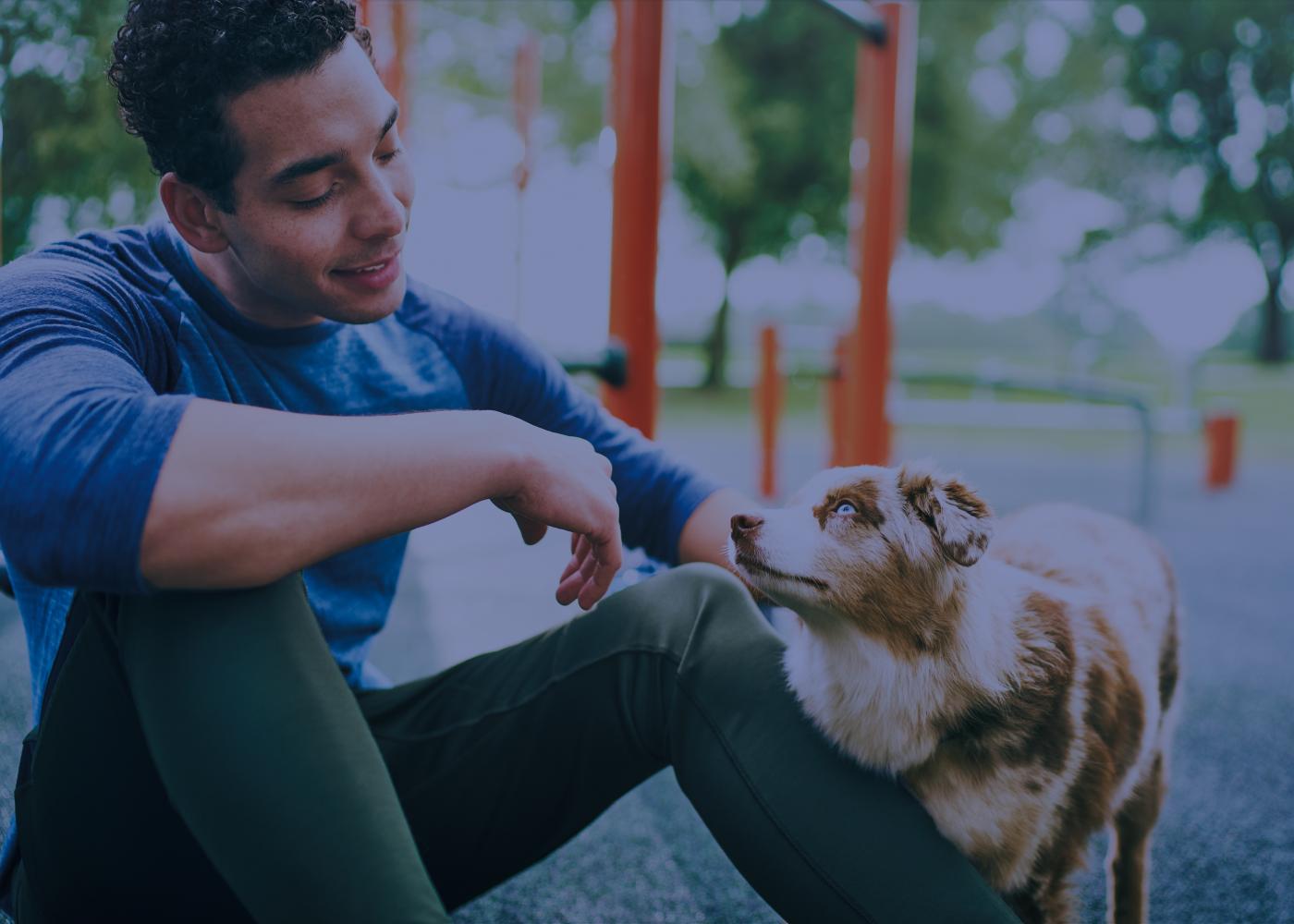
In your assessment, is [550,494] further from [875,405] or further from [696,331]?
[696,331]

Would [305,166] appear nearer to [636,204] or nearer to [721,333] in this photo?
[636,204]

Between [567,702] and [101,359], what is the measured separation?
0.54m

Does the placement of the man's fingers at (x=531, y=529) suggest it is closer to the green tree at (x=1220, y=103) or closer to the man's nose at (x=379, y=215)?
the man's nose at (x=379, y=215)

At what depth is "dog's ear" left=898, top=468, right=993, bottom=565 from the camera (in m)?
1.05

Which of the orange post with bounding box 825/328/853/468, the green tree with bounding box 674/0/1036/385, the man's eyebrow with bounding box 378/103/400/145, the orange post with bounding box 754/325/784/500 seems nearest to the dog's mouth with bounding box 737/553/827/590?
the man's eyebrow with bounding box 378/103/400/145

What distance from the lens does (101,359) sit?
0.80 meters

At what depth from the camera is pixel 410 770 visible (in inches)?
43.0

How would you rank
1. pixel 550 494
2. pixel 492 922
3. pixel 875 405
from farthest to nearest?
pixel 875 405 < pixel 492 922 < pixel 550 494

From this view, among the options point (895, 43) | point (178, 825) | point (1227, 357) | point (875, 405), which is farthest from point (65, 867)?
point (1227, 357)

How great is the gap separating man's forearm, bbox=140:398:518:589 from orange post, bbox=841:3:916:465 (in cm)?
193

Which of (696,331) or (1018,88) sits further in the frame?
(696,331)

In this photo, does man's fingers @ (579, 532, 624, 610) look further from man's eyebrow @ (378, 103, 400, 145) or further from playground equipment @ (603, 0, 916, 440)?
playground equipment @ (603, 0, 916, 440)

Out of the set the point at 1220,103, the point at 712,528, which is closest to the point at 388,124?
the point at 712,528

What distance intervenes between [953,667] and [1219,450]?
674 centimetres
